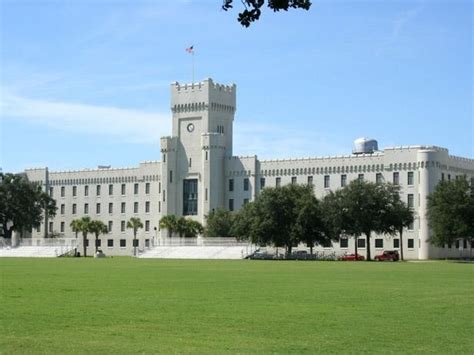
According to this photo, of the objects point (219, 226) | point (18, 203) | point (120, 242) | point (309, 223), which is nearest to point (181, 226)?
point (219, 226)

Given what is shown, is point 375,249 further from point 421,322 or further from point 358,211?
point 421,322

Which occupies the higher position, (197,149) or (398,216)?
(197,149)

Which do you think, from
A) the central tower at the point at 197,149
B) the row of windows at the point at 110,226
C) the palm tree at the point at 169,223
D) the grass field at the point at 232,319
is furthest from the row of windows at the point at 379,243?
the grass field at the point at 232,319

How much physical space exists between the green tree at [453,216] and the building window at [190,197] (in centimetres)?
4888

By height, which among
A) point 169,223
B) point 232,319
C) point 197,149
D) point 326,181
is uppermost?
point 197,149

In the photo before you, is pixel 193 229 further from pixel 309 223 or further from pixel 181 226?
pixel 309 223

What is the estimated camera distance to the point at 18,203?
130m

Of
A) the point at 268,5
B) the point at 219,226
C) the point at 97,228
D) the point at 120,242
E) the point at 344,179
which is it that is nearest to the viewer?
the point at 268,5

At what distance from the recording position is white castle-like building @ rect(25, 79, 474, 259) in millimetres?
113312

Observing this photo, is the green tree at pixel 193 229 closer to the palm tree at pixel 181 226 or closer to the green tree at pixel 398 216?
the palm tree at pixel 181 226

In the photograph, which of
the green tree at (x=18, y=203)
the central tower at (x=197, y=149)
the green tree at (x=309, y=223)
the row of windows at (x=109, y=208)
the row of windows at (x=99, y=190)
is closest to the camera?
the green tree at (x=309, y=223)

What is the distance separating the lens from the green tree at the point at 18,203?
130m

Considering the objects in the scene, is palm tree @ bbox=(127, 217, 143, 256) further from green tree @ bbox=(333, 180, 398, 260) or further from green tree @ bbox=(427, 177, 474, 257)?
green tree @ bbox=(427, 177, 474, 257)

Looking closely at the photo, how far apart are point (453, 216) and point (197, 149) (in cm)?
5365
